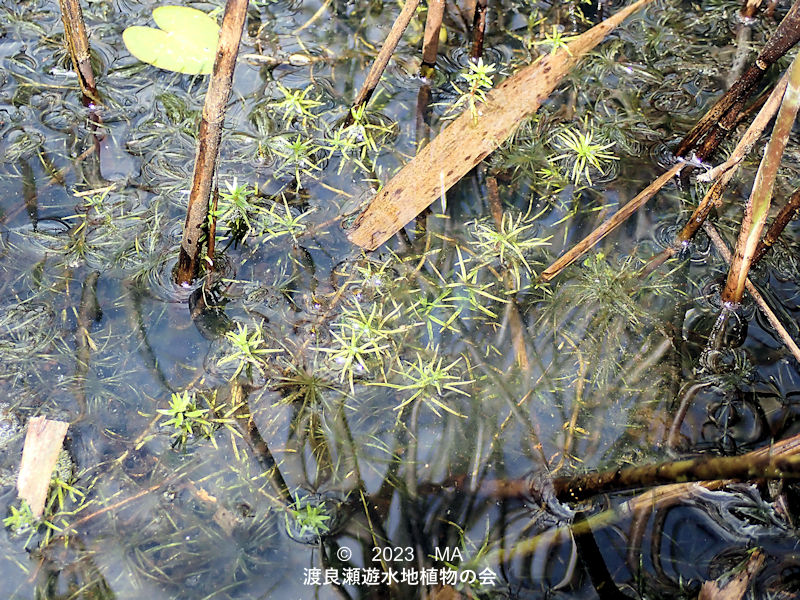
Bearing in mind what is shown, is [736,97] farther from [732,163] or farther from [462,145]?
[462,145]

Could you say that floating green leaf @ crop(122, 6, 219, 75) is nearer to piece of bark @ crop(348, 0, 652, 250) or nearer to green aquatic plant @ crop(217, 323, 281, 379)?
piece of bark @ crop(348, 0, 652, 250)

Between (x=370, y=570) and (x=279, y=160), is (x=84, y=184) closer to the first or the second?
(x=279, y=160)

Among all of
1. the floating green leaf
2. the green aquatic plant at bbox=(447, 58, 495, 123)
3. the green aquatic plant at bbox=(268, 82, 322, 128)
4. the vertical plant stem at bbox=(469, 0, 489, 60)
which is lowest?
the green aquatic plant at bbox=(268, 82, 322, 128)

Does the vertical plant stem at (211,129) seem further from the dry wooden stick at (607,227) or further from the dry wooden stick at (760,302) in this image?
the dry wooden stick at (760,302)

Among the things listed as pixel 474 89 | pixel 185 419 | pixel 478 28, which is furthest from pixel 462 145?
pixel 185 419

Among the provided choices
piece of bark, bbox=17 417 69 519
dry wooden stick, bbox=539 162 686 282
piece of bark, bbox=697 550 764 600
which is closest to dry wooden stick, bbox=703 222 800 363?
dry wooden stick, bbox=539 162 686 282

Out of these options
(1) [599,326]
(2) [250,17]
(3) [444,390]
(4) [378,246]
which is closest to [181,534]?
(3) [444,390]

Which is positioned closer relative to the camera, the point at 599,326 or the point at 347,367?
the point at 347,367
